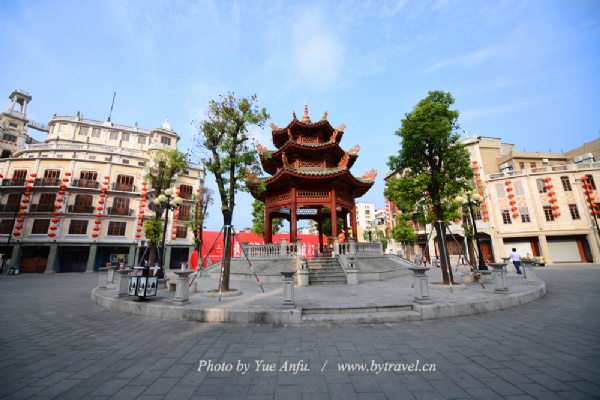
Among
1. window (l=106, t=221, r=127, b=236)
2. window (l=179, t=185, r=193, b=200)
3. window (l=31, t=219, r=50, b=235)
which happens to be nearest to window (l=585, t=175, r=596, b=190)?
window (l=179, t=185, r=193, b=200)

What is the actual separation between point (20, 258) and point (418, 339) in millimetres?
40682

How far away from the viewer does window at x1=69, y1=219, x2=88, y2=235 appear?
92.4 feet

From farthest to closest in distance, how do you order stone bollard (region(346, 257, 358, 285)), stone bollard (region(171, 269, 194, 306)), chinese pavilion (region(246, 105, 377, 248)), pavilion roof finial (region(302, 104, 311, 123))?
pavilion roof finial (region(302, 104, 311, 123)), chinese pavilion (region(246, 105, 377, 248)), stone bollard (region(346, 257, 358, 285)), stone bollard (region(171, 269, 194, 306))

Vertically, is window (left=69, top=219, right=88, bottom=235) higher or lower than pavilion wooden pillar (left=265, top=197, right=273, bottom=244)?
higher

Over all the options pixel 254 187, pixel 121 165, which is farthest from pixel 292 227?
pixel 121 165

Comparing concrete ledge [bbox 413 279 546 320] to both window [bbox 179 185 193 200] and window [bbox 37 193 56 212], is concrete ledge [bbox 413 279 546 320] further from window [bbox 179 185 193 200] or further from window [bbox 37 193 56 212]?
window [bbox 37 193 56 212]

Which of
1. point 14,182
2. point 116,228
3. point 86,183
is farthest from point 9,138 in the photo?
point 116,228

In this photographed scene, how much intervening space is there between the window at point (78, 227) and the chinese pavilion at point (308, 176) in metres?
25.0

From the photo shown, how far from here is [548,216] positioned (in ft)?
93.9

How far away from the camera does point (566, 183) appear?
1126 inches

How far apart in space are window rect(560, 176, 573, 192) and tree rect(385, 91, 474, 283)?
29040 millimetres

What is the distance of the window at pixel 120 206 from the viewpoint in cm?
2983

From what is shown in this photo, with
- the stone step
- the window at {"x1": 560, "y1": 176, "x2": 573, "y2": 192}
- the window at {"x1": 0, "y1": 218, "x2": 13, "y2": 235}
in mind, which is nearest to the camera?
the stone step

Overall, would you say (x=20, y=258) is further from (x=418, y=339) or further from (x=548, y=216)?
(x=548, y=216)
